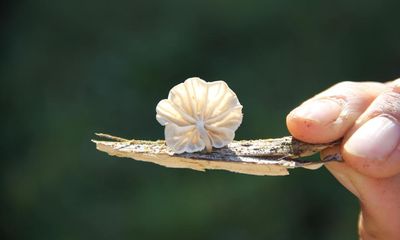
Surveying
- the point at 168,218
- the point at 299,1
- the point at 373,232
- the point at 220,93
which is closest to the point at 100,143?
the point at 220,93

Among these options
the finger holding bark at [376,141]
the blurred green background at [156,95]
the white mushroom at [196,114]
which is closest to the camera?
the white mushroom at [196,114]

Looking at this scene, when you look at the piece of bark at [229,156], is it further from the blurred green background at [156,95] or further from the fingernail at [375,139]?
the blurred green background at [156,95]

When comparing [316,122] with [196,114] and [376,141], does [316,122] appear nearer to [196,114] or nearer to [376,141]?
[376,141]

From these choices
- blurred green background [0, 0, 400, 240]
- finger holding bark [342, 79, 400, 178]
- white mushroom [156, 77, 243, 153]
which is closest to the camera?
white mushroom [156, 77, 243, 153]

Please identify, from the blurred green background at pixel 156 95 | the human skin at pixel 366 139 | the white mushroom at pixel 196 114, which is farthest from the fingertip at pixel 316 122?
the blurred green background at pixel 156 95

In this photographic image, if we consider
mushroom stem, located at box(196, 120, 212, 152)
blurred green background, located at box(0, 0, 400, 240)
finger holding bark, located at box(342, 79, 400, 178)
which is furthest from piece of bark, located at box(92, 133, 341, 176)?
blurred green background, located at box(0, 0, 400, 240)

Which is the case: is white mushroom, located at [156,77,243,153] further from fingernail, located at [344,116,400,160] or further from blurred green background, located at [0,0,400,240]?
blurred green background, located at [0,0,400,240]

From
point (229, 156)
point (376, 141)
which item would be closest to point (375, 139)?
point (376, 141)
